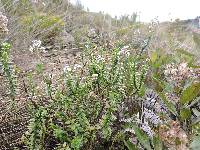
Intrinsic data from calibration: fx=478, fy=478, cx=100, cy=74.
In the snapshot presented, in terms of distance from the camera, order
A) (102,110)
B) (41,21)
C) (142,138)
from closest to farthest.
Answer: (142,138), (102,110), (41,21)

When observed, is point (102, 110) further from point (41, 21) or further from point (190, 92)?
point (41, 21)

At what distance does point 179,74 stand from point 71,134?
24.7 inches

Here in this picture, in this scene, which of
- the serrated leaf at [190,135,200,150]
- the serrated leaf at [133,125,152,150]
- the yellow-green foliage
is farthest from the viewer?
the yellow-green foliage

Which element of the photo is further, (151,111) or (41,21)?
(41,21)

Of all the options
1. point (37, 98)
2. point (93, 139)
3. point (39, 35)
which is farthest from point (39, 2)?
point (93, 139)

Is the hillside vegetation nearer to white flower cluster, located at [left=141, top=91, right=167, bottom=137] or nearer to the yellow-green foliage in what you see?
white flower cluster, located at [left=141, top=91, right=167, bottom=137]

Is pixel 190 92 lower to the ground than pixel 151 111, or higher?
higher

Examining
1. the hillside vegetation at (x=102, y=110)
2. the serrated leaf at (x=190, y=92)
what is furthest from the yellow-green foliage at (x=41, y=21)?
the serrated leaf at (x=190, y=92)

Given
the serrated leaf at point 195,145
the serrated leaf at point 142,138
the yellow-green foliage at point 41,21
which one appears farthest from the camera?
the yellow-green foliage at point 41,21

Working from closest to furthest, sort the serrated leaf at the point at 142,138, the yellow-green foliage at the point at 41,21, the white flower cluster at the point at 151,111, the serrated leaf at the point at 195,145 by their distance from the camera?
the serrated leaf at the point at 195,145 → the serrated leaf at the point at 142,138 → the white flower cluster at the point at 151,111 → the yellow-green foliage at the point at 41,21

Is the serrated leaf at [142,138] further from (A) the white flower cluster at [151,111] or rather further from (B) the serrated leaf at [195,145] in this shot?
(B) the serrated leaf at [195,145]

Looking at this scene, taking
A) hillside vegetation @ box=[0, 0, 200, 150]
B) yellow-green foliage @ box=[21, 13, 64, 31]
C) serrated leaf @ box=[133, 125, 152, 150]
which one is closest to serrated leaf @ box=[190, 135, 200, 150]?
hillside vegetation @ box=[0, 0, 200, 150]

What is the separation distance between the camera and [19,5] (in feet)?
17.3

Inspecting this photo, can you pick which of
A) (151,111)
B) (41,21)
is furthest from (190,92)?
(41,21)
